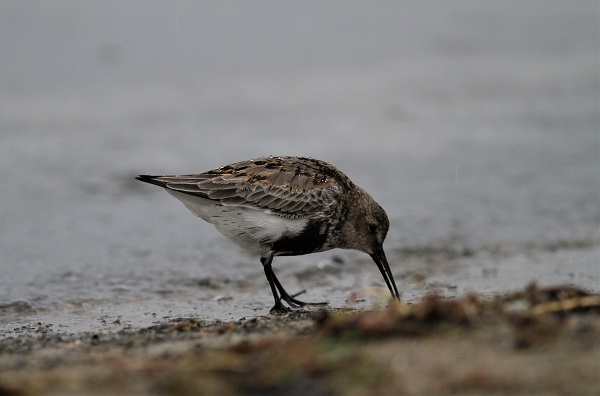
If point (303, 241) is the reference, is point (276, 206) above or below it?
above

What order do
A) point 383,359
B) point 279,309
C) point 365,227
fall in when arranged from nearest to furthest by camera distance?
1. point 383,359
2. point 279,309
3. point 365,227

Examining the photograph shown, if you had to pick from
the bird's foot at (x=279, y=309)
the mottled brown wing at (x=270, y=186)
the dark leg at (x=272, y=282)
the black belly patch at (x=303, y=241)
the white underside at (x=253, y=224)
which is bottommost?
the bird's foot at (x=279, y=309)

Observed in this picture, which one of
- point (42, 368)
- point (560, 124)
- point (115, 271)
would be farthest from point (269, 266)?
point (560, 124)

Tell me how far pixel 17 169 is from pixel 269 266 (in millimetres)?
5368

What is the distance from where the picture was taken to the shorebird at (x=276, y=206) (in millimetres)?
6887

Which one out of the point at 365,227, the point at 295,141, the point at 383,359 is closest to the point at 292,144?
the point at 295,141

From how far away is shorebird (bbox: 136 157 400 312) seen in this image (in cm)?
689

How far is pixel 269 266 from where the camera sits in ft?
22.9

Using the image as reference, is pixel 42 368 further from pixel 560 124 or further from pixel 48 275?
pixel 560 124

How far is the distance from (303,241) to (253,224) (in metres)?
0.39

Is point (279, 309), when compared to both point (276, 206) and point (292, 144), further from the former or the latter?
point (292, 144)

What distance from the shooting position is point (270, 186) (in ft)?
22.9

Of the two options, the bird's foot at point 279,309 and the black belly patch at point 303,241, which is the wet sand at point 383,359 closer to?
the bird's foot at point 279,309

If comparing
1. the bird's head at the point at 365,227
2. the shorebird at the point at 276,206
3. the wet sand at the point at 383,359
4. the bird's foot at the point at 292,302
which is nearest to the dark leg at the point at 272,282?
the shorebird at the point at 276,206
